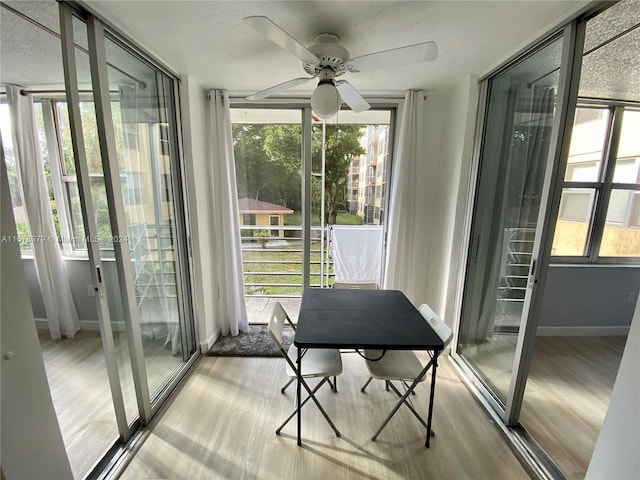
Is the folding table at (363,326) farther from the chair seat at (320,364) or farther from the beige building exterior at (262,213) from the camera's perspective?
the beige building exterior at (262,213)

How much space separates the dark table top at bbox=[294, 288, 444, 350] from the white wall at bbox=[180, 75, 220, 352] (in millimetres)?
1031

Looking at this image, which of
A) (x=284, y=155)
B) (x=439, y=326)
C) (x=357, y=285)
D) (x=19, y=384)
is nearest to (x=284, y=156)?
(x=284, y=155)

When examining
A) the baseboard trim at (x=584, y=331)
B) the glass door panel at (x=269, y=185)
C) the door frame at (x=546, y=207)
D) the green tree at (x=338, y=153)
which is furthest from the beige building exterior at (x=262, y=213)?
the baseboard trim at (x=584, y=331)

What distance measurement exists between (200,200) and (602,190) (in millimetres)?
3809

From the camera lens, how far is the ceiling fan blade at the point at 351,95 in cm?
156

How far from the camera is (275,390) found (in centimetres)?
203

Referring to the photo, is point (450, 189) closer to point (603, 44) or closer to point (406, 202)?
point (406, 202)

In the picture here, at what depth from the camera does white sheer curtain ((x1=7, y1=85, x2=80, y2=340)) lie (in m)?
2.08

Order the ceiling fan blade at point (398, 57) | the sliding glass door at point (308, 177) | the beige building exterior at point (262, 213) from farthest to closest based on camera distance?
the beige building exterior at point (262, 213)
the sliding glass door at point (308, 177)
the ceiling fan blade at point (398, 57)

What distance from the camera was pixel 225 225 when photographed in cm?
255

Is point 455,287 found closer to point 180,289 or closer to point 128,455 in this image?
point 180,289

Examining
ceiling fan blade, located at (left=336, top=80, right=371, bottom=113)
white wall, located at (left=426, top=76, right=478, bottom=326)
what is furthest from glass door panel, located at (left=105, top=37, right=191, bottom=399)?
white wall, located at (left=426, top=76, right=478, bottom=326)

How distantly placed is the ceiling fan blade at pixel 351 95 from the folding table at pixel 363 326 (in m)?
1.37

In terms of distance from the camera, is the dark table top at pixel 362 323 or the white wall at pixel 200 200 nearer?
the dark table top at pixel 362 323
